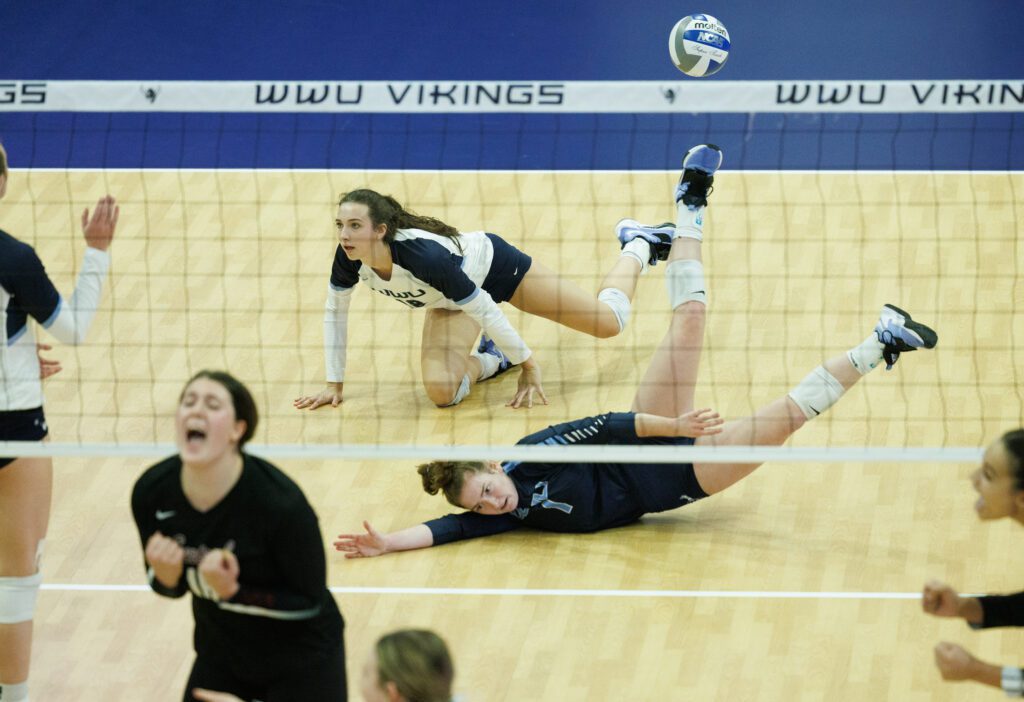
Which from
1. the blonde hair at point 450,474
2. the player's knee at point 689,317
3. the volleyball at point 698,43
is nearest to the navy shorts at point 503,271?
the player's knee at point 689,317

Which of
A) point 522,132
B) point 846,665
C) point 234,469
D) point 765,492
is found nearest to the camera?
point 234,469

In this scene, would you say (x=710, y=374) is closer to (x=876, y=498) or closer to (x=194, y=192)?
(x=876, y=498)

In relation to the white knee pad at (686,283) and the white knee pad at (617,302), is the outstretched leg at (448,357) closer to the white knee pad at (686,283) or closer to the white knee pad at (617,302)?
the white knee pad at (617,302)

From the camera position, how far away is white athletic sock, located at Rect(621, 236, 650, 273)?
7883 millimetres

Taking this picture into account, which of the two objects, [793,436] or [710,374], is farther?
[710,374]

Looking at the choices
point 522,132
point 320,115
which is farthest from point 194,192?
point 522,132

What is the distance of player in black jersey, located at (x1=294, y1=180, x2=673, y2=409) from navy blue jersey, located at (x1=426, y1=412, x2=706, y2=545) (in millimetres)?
1139

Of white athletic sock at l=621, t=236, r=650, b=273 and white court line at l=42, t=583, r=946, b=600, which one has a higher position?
white athletic sock at l=621, t=236, r=650, b=273

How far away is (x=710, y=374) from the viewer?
760cm

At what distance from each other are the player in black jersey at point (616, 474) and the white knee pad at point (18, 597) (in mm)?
1487

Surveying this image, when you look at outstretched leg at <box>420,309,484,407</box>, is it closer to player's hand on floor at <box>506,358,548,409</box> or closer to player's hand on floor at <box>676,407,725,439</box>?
player's hand on floor at <box>506,358,548,409</box>

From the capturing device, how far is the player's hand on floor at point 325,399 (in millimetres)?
7391

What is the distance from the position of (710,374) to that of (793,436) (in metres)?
0.71

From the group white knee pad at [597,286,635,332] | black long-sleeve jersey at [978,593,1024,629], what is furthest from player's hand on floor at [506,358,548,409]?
black long-sleeve jersey at [978,593,1024,629]
